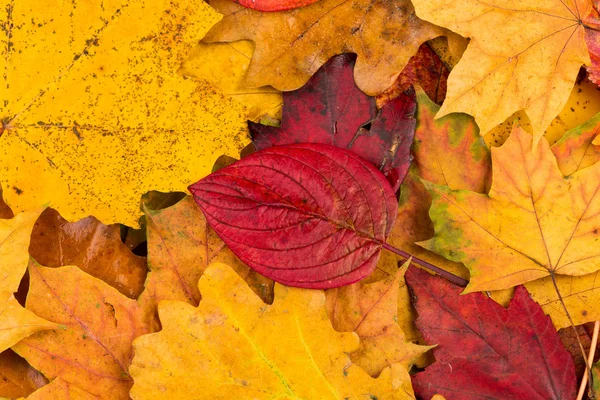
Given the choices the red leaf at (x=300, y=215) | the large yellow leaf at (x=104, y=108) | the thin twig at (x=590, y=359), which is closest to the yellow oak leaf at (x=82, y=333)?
the large yellow leaf at (x=104, y=108)

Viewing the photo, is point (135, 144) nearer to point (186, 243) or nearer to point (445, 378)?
point (186, 243)

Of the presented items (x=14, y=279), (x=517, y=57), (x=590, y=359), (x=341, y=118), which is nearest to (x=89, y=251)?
(x=14, y=279)

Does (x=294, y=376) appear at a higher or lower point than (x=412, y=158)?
lower

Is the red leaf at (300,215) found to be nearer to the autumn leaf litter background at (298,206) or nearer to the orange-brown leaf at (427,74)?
the autumn leaf litter background at (298,206)

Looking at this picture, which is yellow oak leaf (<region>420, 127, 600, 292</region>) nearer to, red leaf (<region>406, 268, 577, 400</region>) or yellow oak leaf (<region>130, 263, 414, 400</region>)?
red leaf (<region>406, 268, 577, 400</region>)

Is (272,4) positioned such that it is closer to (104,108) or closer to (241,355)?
(104,108)

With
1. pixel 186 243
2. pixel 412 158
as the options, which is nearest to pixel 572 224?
pixel 412 158

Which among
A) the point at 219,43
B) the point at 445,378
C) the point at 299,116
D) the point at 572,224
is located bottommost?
the point at 445,378
